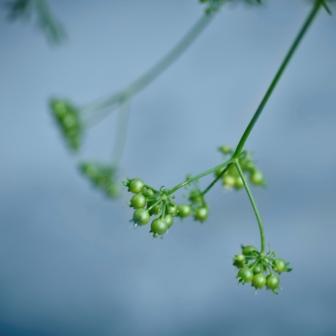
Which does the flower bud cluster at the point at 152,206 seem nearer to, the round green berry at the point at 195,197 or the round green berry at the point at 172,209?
the round green berry at the point at 172,209

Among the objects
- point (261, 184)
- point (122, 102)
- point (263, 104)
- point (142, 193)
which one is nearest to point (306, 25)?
point (263, 104)

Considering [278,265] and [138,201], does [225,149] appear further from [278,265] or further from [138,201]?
[138,201]

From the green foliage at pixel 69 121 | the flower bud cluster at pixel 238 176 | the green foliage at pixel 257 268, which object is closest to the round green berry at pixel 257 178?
the flower bud cluster at pixel 238 176

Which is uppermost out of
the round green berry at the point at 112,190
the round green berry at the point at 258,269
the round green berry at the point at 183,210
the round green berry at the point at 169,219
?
the round green berry at the point at 112,190

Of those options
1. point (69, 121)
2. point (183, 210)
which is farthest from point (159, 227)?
point (69, 121)

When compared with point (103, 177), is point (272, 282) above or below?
below

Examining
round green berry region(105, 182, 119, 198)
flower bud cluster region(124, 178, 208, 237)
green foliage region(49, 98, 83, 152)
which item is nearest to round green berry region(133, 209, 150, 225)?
flower bud cluster region(124, 178, 208, 237)

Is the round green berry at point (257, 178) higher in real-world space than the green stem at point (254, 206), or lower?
higher
